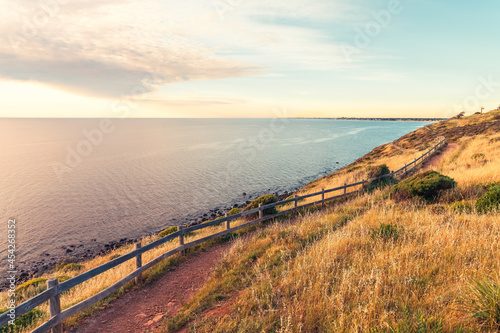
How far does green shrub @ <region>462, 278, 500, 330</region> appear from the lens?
3.48 m

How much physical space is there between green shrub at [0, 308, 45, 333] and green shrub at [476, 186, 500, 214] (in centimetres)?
1342

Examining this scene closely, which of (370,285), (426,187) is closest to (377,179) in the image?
(426,187)

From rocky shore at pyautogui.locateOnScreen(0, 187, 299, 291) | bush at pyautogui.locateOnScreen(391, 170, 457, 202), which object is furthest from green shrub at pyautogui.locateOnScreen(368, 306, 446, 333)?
rocky shore at pyautogui.locateOnScreen(0, 187, 299, 291)

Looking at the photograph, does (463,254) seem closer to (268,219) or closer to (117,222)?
(268,219)

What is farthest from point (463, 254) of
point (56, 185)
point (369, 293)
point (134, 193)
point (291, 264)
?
point (56, 185)

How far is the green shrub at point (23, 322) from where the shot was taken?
6.25 metres

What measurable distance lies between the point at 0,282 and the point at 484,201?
27.4m

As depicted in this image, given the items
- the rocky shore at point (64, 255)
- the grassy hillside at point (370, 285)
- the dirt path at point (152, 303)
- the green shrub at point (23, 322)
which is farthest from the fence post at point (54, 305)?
the rocky shore at point (64, 255)

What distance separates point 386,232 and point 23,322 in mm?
10079

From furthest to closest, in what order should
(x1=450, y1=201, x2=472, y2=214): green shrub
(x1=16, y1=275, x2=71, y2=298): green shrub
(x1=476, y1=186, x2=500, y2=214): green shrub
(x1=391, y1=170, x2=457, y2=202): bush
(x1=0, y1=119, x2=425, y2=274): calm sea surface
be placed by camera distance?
(x1=0, y1=119, x2=425, y2=274): calm sea surface < (x1=391, y1=170, x2=457, y2=202): bush < (x1=16, y1=275, x2=71, y2=298): green shrub < (x1=450, y1=201, x2=472, y2=214): green shrub < (x1=476, y1=186, x2=500, y2=214): green shrub

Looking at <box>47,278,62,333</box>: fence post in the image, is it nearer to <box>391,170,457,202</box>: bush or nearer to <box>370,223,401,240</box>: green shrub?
<box>370,223,401,240</box>: green shrub

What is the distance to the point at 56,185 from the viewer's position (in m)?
39.1

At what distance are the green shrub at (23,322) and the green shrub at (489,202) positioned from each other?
44.0 feet

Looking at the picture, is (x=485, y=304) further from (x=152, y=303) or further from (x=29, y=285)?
(x=29, y=285)
